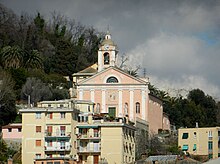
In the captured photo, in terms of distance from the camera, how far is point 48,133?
68000mm

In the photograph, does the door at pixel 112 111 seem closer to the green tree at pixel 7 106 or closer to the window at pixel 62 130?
the green tree at pixel 7 106

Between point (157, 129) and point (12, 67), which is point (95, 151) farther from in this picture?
point (12, 67)

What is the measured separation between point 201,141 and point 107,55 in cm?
1546

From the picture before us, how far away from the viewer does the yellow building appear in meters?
77.6

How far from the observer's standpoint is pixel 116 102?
266 ft

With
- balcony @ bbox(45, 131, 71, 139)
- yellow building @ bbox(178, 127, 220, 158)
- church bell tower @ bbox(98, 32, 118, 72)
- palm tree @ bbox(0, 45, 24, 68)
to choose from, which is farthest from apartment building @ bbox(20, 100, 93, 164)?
palm tree @ bbox(0, 45, 24, 68)

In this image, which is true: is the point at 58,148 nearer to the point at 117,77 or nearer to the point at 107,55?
the point at 117,77

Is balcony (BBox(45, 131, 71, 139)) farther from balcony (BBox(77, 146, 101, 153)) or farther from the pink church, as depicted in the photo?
the pink church

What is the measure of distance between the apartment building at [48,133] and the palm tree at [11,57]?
2556 centimetres

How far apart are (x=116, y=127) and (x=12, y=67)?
28643 millimetres

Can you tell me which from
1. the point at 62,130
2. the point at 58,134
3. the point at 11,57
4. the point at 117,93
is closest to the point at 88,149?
the point at 62,130

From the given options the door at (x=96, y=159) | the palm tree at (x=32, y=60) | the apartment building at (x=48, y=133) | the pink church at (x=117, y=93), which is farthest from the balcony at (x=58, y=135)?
the palm tree at (x=32, y=60)

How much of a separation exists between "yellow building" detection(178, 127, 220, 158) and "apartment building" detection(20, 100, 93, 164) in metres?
14.4

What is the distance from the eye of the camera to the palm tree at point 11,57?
93.8m
